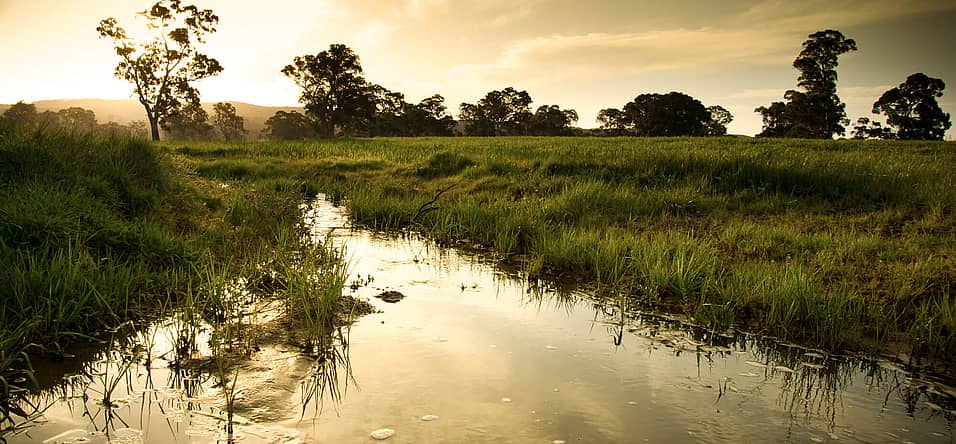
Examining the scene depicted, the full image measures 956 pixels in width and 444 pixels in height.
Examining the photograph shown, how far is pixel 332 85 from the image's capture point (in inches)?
2208

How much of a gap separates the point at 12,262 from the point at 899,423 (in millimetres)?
6802

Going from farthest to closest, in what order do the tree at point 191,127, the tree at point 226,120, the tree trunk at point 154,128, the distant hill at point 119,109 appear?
the distant hill at point 119,109 < the tree at point 226,120 < the tree at point 191,127 < the tree trunk at point 154,128

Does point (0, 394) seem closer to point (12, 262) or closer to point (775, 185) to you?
point (12, 262)

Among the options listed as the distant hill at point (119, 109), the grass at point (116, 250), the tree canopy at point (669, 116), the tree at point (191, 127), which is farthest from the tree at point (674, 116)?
Result: the distant hill at point (119, 109)

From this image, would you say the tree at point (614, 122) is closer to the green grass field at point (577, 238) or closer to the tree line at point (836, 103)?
the tree line at point (836, 103)

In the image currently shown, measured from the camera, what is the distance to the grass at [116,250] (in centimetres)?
400

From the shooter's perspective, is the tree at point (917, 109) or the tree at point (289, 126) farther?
the tree at point (289, 126)

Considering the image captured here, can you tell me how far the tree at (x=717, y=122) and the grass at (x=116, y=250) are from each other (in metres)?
76.7

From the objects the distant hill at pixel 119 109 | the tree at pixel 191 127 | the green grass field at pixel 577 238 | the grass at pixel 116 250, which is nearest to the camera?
the grass at pixel 116 250

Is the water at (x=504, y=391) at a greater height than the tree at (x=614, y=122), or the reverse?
the tree at (x=614, y=122)

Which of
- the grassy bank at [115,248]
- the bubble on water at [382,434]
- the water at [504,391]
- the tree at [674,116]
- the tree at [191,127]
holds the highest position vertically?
the tree at [674,116]

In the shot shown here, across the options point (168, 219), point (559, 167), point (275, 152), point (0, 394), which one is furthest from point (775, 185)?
point (275, 152)

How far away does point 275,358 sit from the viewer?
386cm

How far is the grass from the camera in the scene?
3996 millimetres
